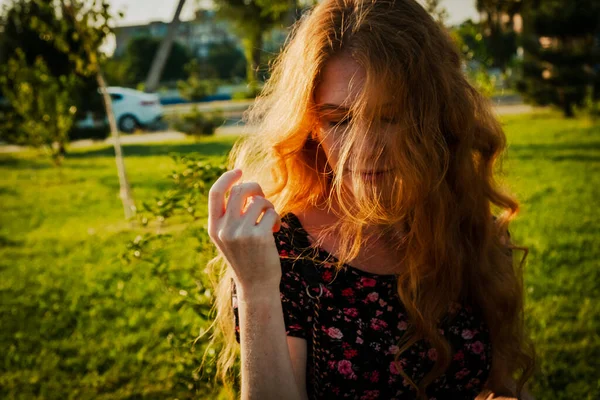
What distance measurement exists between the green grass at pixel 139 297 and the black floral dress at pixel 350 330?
87cm

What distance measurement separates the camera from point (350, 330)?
1568mm

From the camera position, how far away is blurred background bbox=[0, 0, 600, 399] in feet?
8.89

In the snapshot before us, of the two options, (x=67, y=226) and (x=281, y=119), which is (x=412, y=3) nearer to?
(x=281, y=119)

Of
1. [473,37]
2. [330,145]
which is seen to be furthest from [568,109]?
[330,145]

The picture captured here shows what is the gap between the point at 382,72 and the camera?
1.55 meters

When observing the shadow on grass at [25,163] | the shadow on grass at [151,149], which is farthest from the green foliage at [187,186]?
the shadow on grass at [25,163]

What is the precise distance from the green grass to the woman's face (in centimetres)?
84

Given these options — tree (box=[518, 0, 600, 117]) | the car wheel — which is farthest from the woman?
the car wheel

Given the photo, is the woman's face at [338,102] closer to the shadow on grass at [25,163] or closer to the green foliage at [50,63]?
the green foliage at [50,63]

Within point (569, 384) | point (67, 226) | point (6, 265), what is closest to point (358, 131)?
point (569, 384)

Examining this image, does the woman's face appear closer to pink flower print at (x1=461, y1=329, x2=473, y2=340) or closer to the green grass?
pink flower print at (x1=461, y1=329, x2=473, y2=340)

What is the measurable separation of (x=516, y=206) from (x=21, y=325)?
11.6 ft

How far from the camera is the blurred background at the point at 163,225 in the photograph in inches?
107

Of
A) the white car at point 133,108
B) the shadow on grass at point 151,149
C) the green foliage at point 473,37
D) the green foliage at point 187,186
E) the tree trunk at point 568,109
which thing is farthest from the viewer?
the white car at point 133,108
